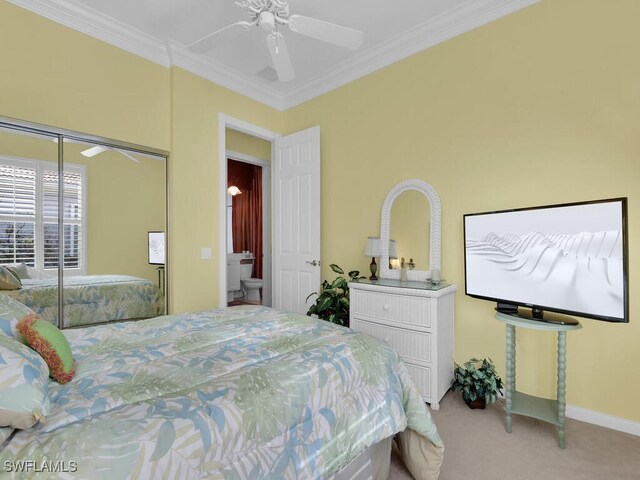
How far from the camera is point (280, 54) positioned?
7.39 ft

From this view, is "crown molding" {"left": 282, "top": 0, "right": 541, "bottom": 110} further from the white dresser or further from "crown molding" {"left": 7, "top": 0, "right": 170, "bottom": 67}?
the white dresser

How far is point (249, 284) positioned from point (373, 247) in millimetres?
3172

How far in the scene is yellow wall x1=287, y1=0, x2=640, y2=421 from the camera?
6.86 ft

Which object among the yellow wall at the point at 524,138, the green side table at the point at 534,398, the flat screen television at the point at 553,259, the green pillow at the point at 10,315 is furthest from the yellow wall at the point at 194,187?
the green side table at the point at 534,398

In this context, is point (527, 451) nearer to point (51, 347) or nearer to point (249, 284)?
point (51, 347)

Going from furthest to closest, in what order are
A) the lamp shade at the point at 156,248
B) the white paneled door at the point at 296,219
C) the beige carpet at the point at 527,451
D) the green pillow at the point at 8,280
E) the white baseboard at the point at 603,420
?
the white paneled door at the point at 296,219 → the lamp shade at the point at 156,248 → the green pillow at the point at 8,280 → the white baseboard at the point at 603,420 → the beige carpet at the point at 527,451

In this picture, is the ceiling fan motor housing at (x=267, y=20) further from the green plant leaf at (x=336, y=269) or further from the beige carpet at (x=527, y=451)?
the beige carpet at (x=527, y=451)

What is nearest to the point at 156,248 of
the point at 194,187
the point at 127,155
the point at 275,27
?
the point at 194,187

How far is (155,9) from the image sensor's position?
8.62 ft

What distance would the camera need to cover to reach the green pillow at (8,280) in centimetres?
225

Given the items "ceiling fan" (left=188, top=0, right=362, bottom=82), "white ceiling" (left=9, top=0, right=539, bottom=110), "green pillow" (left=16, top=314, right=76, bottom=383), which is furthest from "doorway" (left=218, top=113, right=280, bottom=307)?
"green pillow" (left=16, top=314, right=76, bottom=383)

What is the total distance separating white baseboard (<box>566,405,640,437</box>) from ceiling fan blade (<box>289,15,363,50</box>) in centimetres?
288

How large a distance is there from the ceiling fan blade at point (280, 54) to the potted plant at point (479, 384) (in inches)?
104

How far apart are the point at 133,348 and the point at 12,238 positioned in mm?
1704
